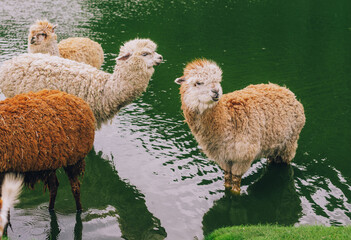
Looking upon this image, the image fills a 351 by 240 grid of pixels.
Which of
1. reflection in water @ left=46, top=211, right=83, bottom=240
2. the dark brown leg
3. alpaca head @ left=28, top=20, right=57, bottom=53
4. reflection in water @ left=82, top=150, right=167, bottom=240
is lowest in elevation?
reflection in water @ left=46, top=211, right=83, bottom=240

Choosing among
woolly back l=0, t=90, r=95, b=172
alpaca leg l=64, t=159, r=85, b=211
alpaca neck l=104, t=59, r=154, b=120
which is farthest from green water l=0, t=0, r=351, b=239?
woolly back l=0, t=90, r=95, b=172

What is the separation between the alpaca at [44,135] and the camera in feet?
16.5

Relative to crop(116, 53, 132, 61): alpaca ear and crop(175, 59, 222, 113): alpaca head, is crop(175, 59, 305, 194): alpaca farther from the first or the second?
crop(116, 53, 132, 61): alpaca ear

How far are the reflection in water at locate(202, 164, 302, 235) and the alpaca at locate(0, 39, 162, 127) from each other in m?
2.77

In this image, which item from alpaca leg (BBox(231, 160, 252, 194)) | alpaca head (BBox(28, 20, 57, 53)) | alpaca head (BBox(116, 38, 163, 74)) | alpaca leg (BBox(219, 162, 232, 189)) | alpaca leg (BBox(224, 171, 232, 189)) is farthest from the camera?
alpaca head (BBox(28, 20, 57, 53))

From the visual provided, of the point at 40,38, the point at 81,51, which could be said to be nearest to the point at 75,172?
the point at 40,38

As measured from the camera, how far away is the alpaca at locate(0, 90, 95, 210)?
503 centimetres

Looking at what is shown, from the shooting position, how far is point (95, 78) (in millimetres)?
7938

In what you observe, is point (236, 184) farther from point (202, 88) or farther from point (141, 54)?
point (141, 54)

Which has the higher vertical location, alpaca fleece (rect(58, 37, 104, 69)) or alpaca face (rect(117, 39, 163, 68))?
alpaca fleece (rect(58, 37, 104, 69))

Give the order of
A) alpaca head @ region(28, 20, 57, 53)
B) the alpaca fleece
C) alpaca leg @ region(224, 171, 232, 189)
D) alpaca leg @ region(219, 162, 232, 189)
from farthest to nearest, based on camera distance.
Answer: the alpaca fleece, alpaca head @ region(28, 20, 57, 53), alpaca leg @ region(224, 171, 232, 189), alpaca leg @ region(219, 162, 232, 189)

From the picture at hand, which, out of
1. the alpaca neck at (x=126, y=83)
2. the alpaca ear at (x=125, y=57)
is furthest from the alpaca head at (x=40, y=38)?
the alpaca ear at (x=125, y=57)

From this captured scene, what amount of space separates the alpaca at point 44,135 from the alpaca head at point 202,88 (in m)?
1.55

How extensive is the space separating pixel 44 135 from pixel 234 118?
2993 mm
